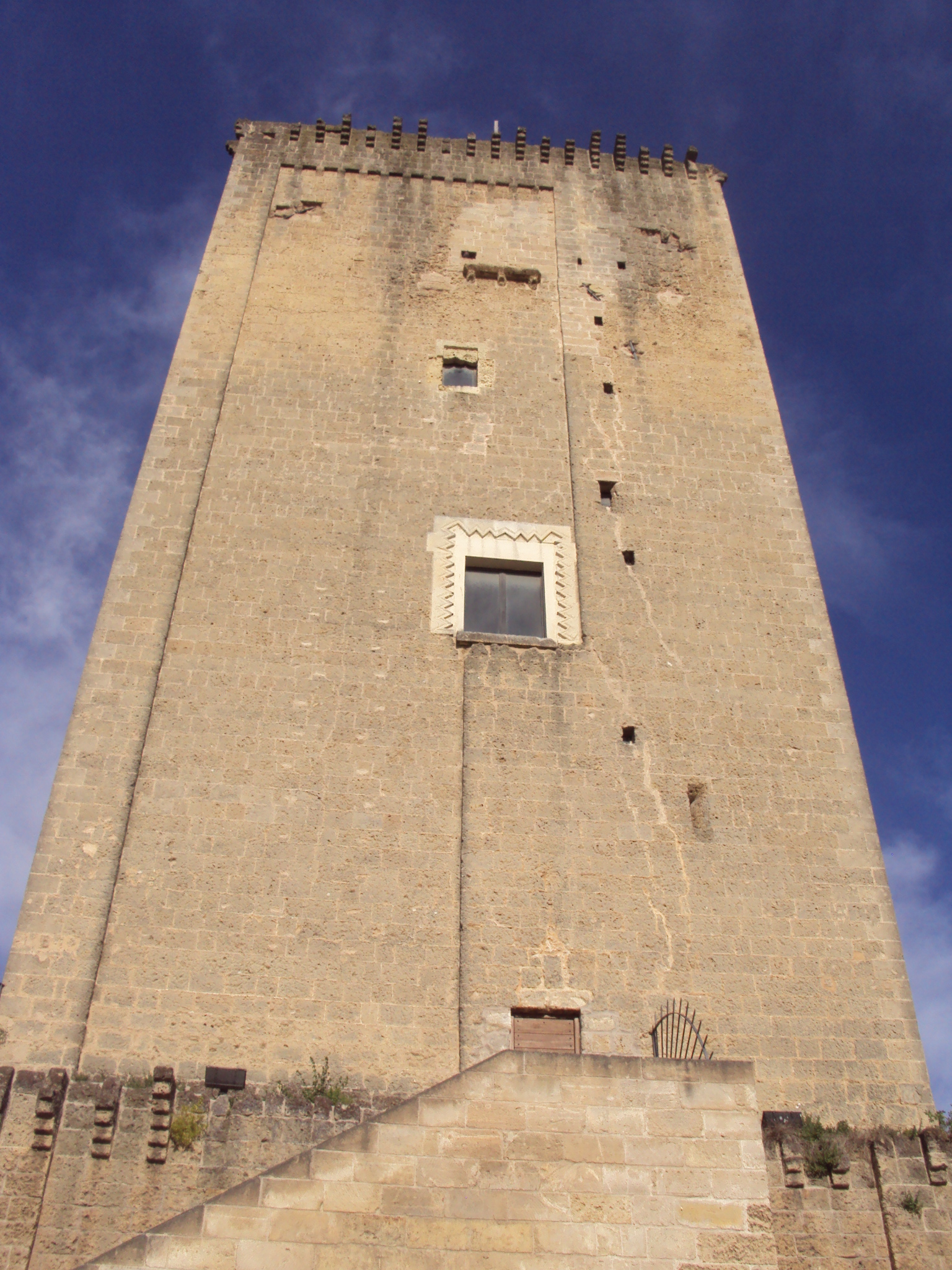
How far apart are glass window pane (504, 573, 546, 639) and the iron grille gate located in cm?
427

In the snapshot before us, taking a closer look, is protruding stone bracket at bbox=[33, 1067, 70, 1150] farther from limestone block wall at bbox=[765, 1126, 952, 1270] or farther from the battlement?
the battlement

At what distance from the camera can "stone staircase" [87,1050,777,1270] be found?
6023mm

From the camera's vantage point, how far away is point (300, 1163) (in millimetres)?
6215

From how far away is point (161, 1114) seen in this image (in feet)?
25.3

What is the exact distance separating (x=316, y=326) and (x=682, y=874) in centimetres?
894

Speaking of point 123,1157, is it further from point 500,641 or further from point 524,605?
point 524,605

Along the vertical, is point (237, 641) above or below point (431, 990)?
above

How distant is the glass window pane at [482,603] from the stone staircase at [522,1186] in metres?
5.59

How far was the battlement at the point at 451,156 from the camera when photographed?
53.8 feet

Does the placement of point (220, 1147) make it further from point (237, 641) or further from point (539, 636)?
point (539, 636)

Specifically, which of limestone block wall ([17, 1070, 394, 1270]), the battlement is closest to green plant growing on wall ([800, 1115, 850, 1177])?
limestone block wall ([17, 1070, 394, 1270])

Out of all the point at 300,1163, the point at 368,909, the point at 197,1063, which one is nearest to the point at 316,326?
the point at 368,909

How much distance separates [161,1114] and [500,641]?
5.72 metres

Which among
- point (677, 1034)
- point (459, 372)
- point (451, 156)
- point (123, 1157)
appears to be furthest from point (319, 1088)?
point (451, 156)
